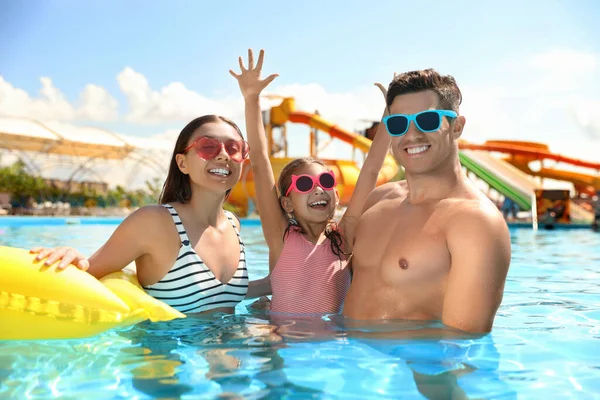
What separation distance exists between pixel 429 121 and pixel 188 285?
150cm

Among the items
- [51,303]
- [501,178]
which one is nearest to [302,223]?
[51,303]

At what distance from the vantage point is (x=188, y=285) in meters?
3.08

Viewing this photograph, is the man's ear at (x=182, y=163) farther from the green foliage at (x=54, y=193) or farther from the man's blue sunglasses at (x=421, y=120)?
the green foliage at (x=54, y=193)

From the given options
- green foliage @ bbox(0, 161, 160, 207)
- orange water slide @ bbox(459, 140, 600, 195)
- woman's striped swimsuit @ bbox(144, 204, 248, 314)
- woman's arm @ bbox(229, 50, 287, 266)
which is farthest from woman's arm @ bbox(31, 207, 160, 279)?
green foliage @ bbox(0, 161, 160, 207)

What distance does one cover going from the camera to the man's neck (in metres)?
2.69

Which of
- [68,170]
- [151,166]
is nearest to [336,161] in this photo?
[151,166]

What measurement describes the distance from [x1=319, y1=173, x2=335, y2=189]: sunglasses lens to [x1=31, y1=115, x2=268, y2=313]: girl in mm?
453

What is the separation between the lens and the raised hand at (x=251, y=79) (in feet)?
11.0

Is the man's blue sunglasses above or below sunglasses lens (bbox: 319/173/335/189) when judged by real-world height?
above

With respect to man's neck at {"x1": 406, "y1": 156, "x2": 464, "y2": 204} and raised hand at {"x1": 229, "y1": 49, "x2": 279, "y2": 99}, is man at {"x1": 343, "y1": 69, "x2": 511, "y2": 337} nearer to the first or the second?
man's neck at {"x1": 406, "y1": 156, "x2": 464, "y2": 204}

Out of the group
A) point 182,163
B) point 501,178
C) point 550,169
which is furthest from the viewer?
point 550,169

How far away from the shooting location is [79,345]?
2715 millimetres

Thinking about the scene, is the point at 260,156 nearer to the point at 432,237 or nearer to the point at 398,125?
the point at 398,125

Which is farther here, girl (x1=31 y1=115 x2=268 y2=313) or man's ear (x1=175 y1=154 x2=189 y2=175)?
man's ear (x1=175 y1=154 x2=189 y2=175)
